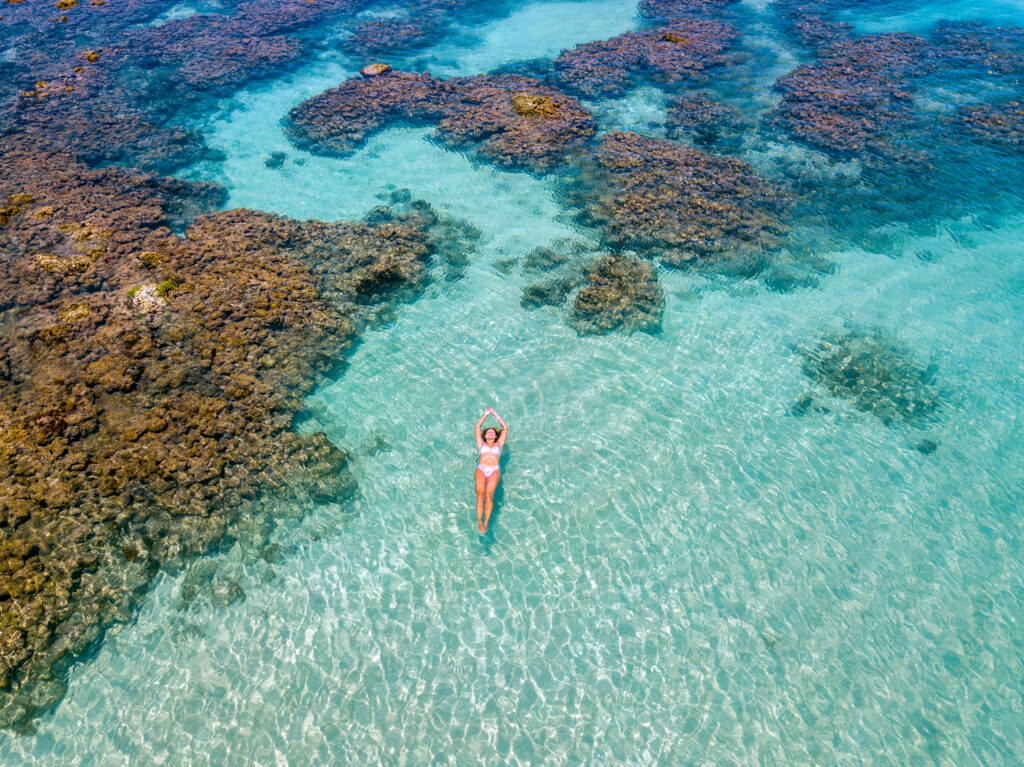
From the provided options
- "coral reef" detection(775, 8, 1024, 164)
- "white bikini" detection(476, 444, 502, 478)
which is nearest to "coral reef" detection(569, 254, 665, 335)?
"white bikini" detection(476, 444, 502, 478)

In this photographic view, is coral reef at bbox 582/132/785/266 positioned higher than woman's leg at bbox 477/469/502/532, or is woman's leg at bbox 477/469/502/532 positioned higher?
coral reef at bbox 582/132/785/266

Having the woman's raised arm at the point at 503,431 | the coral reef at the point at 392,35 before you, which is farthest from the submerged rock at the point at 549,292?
the coral reef at the point at 392,35

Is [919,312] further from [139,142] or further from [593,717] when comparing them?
[139,142]

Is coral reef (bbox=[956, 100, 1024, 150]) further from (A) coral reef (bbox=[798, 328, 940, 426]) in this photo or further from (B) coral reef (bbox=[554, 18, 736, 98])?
(A) coral reef (bbox=[798, 328, 940, 426])

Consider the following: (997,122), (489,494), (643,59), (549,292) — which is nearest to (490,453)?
(489,494)

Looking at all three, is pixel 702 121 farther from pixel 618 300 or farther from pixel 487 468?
pixel 487 468

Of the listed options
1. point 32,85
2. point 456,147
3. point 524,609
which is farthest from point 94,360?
point 32,85

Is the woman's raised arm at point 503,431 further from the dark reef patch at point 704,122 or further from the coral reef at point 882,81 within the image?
the coral reef at point 882,81
